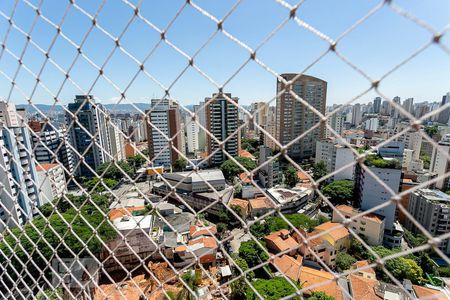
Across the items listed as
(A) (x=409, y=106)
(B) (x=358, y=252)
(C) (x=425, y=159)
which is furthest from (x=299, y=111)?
(A) (x=409, y=106)

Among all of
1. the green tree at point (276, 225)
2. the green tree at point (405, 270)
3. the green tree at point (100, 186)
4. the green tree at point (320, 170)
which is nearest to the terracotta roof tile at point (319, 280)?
the green tree at point (405, 270)

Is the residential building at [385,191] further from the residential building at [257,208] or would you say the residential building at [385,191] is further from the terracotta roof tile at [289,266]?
the residential building at [257,208]

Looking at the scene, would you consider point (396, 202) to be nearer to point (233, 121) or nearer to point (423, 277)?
point (423, 277)

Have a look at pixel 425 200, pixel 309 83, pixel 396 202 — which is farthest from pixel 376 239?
pixel 309 83

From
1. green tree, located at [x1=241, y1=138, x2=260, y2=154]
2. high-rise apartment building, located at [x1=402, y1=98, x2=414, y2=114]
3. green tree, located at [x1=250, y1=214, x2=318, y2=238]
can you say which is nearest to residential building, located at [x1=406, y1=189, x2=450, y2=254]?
green tree, located at [x1=250, y1=214, x2=318, y2=238]

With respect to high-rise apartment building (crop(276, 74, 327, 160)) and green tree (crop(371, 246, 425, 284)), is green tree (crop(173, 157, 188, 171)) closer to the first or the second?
high-rise apartment building (crop(276, 74, 327, 160))

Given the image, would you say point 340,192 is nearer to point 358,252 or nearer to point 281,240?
point 358,252
